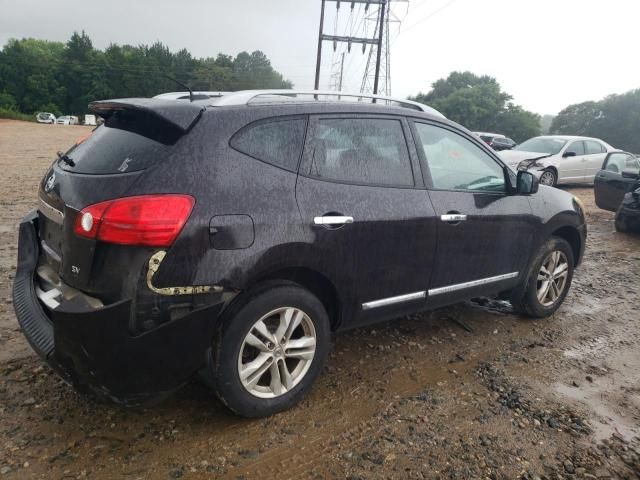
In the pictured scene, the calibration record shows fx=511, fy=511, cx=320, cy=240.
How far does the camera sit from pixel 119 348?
221 cm

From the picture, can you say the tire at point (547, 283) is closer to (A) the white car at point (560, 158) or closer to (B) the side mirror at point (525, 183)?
(B) the side mirror at point (525, 183)

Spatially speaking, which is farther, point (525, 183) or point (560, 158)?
point (560, 158)

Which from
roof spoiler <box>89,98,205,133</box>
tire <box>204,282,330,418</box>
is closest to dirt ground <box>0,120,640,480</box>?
tire <box>204,282,330,418</box>

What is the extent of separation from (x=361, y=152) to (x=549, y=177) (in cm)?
1144

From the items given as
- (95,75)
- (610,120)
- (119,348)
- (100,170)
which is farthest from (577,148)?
(95,75)

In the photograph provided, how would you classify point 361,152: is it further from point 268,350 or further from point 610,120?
point 610,120

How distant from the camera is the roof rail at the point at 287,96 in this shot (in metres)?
2.74

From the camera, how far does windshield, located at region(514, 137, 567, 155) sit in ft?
44.2

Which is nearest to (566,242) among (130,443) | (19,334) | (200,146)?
(200,146)

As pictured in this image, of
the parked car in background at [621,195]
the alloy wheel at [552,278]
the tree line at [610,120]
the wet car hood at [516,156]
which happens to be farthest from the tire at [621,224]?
the tree line at [610,120]

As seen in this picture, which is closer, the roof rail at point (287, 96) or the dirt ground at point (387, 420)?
the dirt ground at point (387, 420)

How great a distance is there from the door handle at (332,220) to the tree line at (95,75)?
76.0 m

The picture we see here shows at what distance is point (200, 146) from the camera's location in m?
2.45

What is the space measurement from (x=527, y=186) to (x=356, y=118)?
5.28 feet
